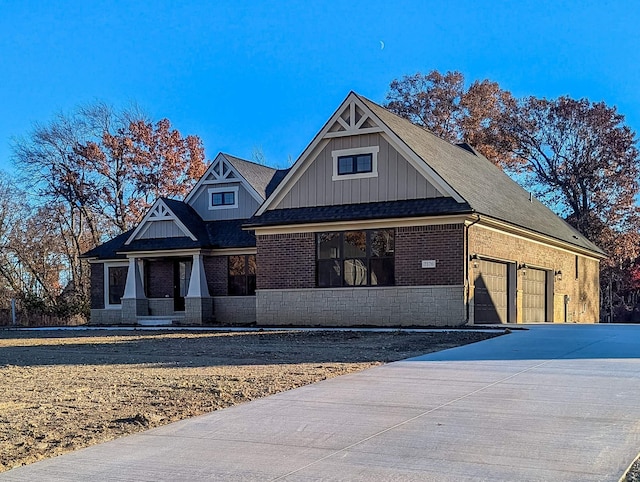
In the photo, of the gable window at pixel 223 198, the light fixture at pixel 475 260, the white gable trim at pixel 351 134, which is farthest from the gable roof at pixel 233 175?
the light fixture at pixel 475 260

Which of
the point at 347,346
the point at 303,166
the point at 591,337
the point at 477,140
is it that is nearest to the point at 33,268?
the point at 303,166

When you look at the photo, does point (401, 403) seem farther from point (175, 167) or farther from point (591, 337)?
point (175, 167)

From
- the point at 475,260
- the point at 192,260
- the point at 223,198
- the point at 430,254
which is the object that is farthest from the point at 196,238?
the point at 475,260

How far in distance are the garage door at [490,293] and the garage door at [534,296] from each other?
69.4 inches

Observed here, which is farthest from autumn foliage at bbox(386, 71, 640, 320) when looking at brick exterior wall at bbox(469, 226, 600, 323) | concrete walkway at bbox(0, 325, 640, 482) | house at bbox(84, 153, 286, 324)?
concrete walkway at bbox(0, 325, 640, 482)

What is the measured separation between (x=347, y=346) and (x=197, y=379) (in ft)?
17.7

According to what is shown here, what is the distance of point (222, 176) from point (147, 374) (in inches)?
757

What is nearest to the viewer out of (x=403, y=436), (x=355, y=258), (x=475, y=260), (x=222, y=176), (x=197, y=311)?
(x=403, y=436)

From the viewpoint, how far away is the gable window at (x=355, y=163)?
71.0ft

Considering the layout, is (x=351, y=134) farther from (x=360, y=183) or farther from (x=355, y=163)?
(x=360, y=183)

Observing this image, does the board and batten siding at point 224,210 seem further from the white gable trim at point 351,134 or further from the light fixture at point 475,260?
the light fixture at point 475,260

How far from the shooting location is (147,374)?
1048cm

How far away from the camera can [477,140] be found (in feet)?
142

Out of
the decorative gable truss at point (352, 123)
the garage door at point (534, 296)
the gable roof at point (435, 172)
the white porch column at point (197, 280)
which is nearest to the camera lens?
the gable roof at point (435, 172)
